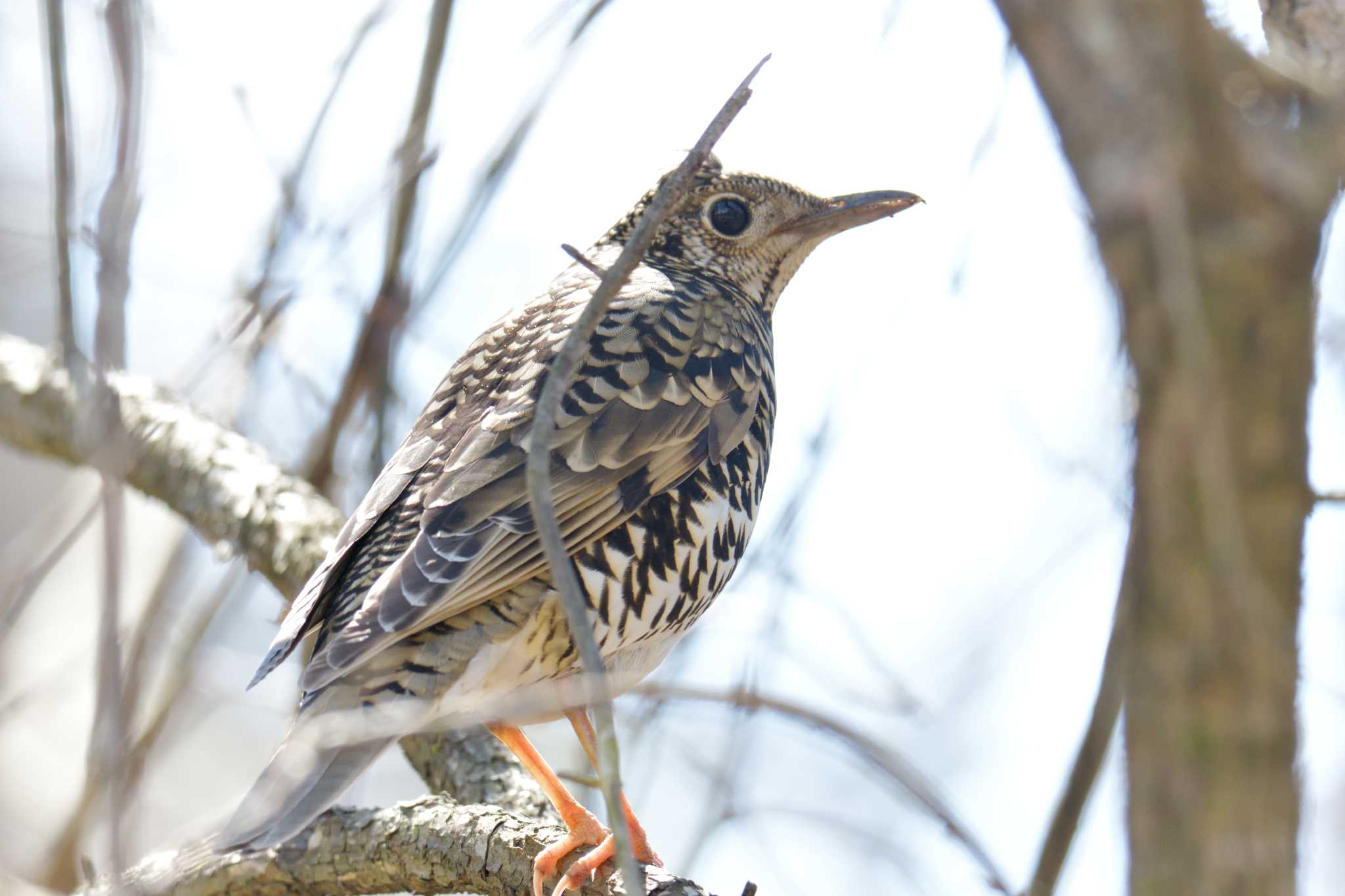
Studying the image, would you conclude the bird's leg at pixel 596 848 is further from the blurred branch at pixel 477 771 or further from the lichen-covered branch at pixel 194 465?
the lichen-covered branch at pixel 194 465

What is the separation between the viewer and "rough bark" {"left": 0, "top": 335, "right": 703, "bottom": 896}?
324cm

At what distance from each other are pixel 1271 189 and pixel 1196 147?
17 centimetres

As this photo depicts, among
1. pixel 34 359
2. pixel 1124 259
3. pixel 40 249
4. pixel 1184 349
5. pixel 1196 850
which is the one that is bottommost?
pixel 1196 850

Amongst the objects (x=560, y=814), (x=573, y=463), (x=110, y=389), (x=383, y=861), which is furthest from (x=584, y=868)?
(x=110, y=389)

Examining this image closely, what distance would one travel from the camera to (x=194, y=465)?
14.5ft

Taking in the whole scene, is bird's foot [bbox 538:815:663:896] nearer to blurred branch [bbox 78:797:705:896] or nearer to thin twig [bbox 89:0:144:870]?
blurred branch [bbox 78:797:705:896]

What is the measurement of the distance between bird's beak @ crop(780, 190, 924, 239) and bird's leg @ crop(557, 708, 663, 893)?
184 cm

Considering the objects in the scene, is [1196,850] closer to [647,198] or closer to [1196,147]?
[1196,147]

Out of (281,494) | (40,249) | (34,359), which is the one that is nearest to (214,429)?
(281,494)

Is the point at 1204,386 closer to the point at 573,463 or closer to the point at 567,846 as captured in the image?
the point at 573,463

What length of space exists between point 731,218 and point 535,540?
179cm

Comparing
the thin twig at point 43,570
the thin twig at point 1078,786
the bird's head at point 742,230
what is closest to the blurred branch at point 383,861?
the thin twig at point 43,570

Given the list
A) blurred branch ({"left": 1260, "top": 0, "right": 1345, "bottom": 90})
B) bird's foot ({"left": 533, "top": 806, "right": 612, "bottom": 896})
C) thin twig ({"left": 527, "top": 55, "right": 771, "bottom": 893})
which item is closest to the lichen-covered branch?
bird's foot ({"left": 533, "top": 806, "right": 612, "bottom": 896})

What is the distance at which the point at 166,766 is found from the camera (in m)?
7.79
